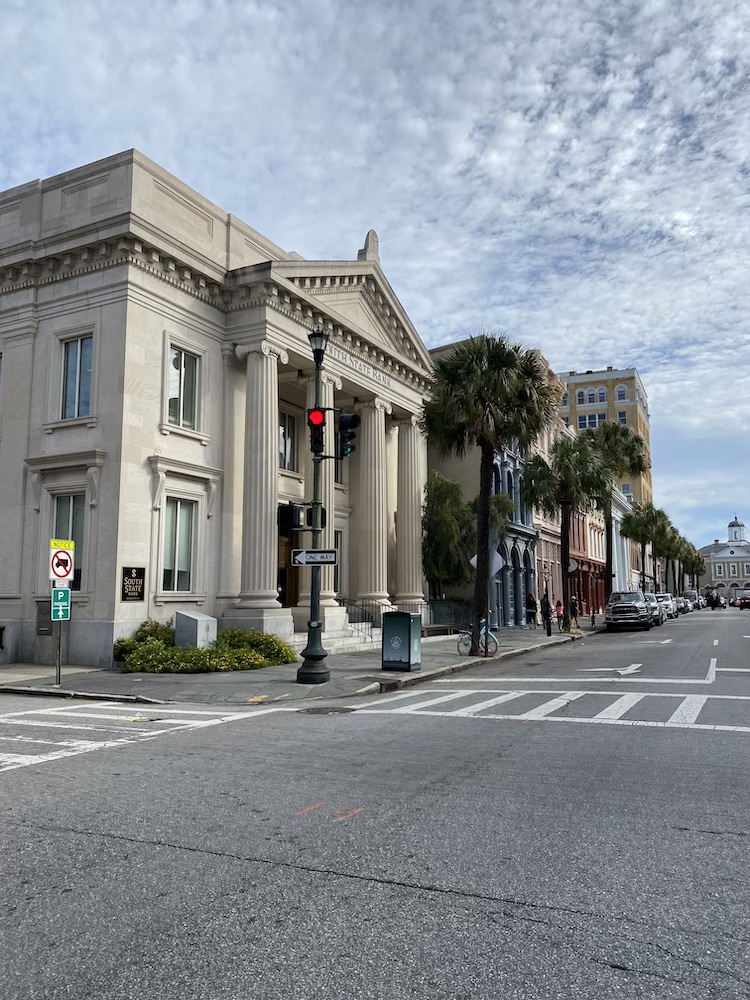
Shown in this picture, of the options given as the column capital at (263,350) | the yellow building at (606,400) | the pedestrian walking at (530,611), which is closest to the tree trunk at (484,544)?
the column capital at (263,350)

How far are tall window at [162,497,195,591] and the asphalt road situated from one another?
1155 cm

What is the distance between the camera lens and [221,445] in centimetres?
2362

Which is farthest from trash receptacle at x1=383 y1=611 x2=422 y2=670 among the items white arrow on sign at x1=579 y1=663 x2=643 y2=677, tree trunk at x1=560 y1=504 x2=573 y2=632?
tree trunk at x1=560 y1=504 x2=573 y2=632

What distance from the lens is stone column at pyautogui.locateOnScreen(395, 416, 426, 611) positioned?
3123 centimetres

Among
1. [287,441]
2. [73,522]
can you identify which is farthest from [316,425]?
[287,441]

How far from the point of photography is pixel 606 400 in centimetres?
10412

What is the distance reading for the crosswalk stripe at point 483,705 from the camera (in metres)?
11.7

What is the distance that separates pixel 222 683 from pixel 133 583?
4963mm

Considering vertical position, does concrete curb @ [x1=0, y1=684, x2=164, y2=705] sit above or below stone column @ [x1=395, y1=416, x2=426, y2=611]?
below

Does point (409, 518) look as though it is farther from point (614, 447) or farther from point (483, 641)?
point (614, 447)

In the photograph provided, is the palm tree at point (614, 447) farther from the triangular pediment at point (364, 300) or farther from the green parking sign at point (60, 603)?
the green parking sign at point (60, 603)

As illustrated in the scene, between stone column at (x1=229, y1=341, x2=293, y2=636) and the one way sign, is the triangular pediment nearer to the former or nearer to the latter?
stone column at (x1=229, y1=341, x2=293, y2=636)

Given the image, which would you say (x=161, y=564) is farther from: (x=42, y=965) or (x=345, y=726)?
(x=42, y=965)

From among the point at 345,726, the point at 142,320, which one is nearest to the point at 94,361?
the point at 142,320
